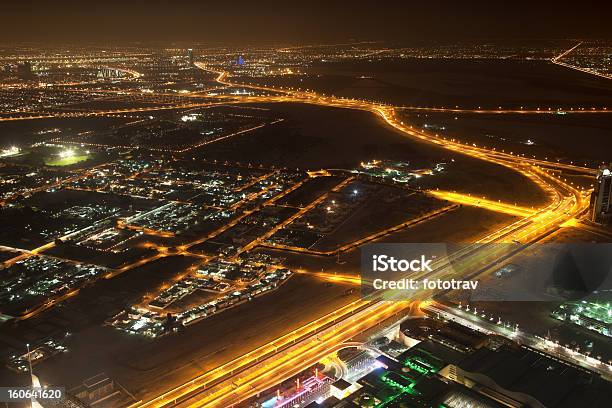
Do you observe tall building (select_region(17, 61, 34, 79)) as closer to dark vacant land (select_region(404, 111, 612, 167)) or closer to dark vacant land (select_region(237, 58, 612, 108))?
dark vacant land (select_region(237, 58, 612, 108))

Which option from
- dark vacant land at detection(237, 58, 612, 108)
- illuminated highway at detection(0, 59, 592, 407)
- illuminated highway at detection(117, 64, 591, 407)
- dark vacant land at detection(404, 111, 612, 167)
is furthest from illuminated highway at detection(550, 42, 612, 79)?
illuminated highway at detection(117, 64, 591, 407)

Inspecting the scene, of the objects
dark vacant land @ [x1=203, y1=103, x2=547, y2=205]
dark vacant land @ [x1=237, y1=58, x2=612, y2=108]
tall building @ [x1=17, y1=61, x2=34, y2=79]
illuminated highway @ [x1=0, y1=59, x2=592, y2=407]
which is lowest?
illuminated highway @ [x1=0, y1=59, x2=592, y2=407]

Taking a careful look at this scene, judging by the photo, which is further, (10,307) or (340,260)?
(340,260)

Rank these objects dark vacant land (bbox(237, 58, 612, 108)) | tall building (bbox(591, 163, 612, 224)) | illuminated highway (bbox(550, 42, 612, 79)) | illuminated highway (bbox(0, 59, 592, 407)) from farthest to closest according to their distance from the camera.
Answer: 1. illuminated highway (bbox(550, 42, 612, 79))
2. dark vacant land (bbox(237, 58, 612, 108))
3. tall building (bbox(591, 163, 612, 224))
4. illuminated highway (bbox(0, 59, 592, 407))

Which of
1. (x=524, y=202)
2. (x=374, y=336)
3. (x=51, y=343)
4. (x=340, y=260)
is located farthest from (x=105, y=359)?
(x=524, y=202)

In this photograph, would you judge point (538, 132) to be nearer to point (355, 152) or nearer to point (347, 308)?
point (355, 152)

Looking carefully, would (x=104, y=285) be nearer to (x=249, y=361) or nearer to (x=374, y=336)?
(x=249, y=361)

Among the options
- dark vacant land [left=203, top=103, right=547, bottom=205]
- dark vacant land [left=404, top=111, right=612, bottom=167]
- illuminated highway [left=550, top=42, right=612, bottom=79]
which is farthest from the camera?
illuminated highway [left=550, top=42, right=612, bottom=79]

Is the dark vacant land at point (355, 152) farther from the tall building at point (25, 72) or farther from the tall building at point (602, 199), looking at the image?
the tall building at point (25, 72)

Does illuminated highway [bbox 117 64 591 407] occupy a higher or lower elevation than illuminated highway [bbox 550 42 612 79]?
lower
